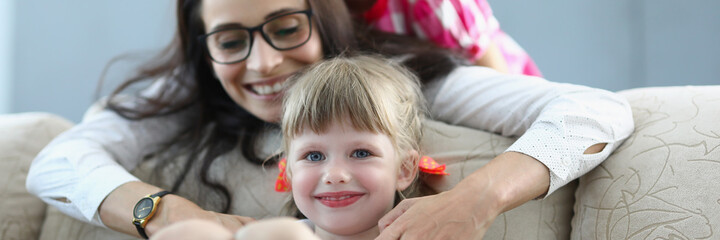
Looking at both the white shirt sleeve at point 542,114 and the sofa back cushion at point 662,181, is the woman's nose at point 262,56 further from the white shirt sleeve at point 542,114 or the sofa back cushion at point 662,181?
the sofa back cushion at point 662,181

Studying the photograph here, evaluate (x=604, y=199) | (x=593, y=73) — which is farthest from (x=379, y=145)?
(x=593, y=73)

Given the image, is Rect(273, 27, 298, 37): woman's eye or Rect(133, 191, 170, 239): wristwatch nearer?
Rect(133, 191, 170, 239): wristwatch

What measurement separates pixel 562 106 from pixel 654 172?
0.17 metres

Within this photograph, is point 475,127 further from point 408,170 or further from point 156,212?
point 156,212

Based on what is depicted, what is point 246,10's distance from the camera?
1226 mm

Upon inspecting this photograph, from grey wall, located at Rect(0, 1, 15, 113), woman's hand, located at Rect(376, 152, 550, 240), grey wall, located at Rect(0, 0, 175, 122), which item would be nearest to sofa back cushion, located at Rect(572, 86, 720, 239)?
woman's hand, located at Rect(376, 152, 550, 240)

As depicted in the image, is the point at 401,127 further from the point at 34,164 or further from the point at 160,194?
the point at 34,164

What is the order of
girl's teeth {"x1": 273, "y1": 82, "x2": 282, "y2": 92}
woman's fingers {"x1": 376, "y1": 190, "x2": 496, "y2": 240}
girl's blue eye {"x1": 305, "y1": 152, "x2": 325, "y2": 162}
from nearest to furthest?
1. woman's fingers {"x1": 376, "y1": 190, "x2": 496, "y2": 240}
2. girl's blue eye {"x1": 305, "y1": 152, "x2": 325, "y2": 162}
3. girl's teeth {"x1": 273, "y1": 82, "x2": 282, "y2": 92}

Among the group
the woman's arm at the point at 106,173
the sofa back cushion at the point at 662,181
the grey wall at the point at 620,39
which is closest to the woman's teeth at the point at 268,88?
the woman's arm at the point at 106,173

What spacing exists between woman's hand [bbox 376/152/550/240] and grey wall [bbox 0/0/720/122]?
1.28 m

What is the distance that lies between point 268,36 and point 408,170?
15.9 inches

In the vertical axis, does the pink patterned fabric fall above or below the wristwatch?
above

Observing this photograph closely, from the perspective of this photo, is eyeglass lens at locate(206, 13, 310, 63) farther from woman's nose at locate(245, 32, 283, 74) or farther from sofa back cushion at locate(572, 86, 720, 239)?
sofa back cushion at locate(572, 86, 720, 239)

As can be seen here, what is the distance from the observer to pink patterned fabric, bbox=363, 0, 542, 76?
154cm
